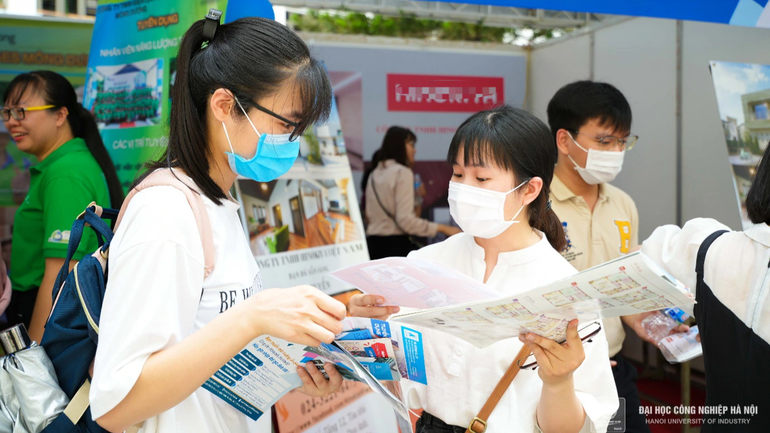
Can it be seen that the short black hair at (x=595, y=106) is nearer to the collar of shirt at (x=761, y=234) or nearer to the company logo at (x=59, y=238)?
the collar of shirt at (x=761, y=234)

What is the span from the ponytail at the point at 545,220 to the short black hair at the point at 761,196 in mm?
523

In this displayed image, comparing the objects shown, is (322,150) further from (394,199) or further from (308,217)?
(394,199)

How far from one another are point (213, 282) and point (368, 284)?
0.34m

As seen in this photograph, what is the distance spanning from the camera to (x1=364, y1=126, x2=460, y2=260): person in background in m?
5.05

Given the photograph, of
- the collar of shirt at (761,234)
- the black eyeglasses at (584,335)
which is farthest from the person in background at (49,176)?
the collar of shirt at (761,234)

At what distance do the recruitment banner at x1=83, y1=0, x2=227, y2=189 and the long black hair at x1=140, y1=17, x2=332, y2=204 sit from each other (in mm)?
1481

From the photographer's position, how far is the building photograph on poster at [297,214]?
9.13 ft

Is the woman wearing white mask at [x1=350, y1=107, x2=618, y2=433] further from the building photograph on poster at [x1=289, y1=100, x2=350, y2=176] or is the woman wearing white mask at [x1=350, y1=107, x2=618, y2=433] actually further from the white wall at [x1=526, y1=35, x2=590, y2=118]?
the white wall at [x1=526, y1=35, x2=590, y2=118]

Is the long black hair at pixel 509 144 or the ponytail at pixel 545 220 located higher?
the long black hair at pixel 509 144

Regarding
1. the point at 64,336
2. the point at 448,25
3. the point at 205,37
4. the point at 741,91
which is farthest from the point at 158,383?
the point at 448,25

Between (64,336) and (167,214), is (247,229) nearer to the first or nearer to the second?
(64,336)

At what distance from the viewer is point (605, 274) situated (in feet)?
3.03

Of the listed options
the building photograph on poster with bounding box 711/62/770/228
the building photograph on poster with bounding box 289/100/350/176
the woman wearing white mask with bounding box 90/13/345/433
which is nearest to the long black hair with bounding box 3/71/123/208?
the building photograph on poster with bounding box 289/100/350/176

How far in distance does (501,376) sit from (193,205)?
0.86m
